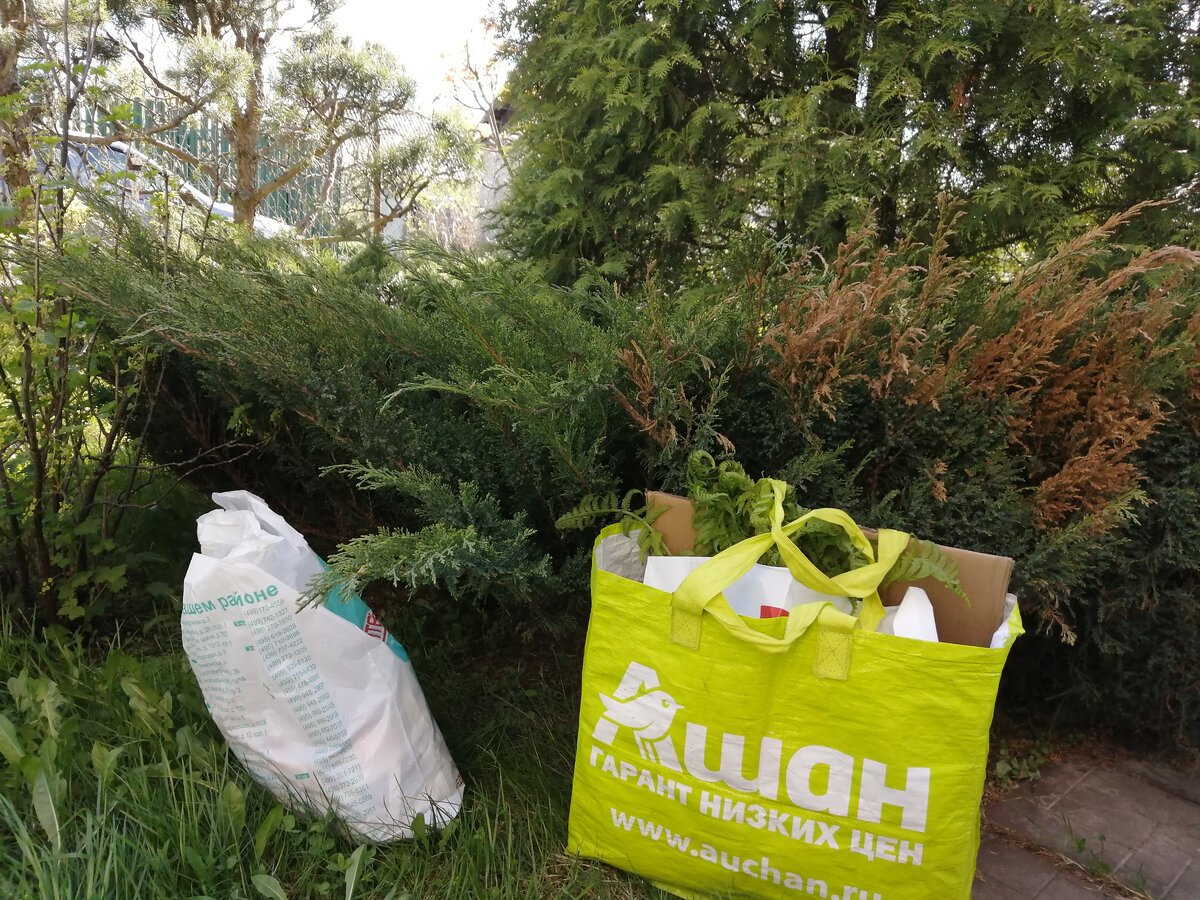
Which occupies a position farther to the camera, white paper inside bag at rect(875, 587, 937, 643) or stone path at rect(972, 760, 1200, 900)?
stone path at rect(972, 760, 1200, 900)

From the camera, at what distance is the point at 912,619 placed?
4.33 ft

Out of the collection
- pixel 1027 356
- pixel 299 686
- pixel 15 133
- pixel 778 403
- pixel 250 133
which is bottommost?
pixel 299 686

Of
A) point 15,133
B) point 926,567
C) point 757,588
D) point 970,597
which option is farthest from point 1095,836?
point 15,133

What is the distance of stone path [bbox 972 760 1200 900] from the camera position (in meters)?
1.76

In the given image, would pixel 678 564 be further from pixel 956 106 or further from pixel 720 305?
pixel 956 106

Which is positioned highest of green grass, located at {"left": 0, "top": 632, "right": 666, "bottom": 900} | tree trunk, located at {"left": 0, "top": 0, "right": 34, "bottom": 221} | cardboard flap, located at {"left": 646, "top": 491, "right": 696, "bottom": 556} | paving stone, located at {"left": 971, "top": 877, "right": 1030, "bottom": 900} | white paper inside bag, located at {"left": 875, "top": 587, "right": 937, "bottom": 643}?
tree trunk, located at {"left": 0, "top": 0, "right": 34, "bottom": 221}

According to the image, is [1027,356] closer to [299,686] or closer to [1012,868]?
[1012,868]

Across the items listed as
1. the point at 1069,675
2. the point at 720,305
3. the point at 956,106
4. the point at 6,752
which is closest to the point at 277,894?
the point at 6,752

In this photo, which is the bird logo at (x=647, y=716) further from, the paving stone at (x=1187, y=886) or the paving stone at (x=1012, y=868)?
the paving stone at (x=1187, y=886)

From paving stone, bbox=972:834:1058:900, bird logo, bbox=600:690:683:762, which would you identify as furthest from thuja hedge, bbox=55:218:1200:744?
paving stone, bbox=972:834:1058:900

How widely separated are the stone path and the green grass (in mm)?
942

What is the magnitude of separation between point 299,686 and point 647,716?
71 centimetres

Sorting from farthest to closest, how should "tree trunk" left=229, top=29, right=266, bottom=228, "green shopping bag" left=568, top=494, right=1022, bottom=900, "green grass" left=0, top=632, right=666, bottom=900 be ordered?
"tree trunk" left=229, top=29, right=266, bottom=228, "green grass" left=0, top=632, right=666, bottom=900, "green shopping bag" left=568, top=494, right=1022, bottom=900

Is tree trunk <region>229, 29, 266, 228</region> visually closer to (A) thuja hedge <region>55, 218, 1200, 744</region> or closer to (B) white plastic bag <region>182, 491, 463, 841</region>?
(A) thuja hedge <region>55, 218, 1200, 744</region>
